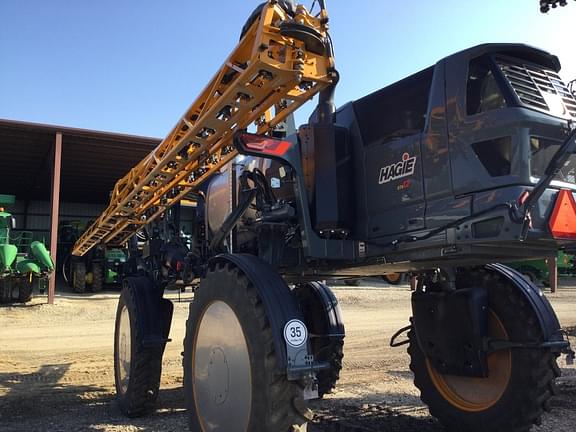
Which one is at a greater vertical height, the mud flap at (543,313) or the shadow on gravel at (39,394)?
the mud flap at (543,313)

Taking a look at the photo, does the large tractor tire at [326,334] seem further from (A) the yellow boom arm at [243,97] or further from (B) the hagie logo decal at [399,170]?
(B) the hagie logo decal at [399,170]

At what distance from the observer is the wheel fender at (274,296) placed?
10.3 feet

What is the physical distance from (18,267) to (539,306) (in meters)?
16.5

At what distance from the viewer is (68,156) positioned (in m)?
22.1

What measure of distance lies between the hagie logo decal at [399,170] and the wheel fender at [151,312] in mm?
3053

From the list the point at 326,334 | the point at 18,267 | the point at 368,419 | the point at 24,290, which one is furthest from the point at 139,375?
the point at 24,290

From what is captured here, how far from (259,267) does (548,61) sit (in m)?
2.36

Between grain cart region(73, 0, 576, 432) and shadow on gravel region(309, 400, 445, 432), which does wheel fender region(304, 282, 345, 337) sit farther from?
grain cart region(73, 0, 576, 432)

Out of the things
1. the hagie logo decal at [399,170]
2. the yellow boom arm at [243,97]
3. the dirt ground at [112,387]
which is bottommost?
the dirt ground at [112,387]

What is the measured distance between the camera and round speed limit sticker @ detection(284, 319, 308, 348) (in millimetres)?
3146

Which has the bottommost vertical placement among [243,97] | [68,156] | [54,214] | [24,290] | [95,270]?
[24,290]

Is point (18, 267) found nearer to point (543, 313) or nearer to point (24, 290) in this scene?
point (24, 290)

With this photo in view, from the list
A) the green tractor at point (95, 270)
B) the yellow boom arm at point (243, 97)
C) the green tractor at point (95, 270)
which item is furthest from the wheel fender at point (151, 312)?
the green tractor at point (95, 270)

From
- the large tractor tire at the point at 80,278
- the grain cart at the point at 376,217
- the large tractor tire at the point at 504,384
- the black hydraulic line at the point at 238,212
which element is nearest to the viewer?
the grain cart at the point at 376,217
